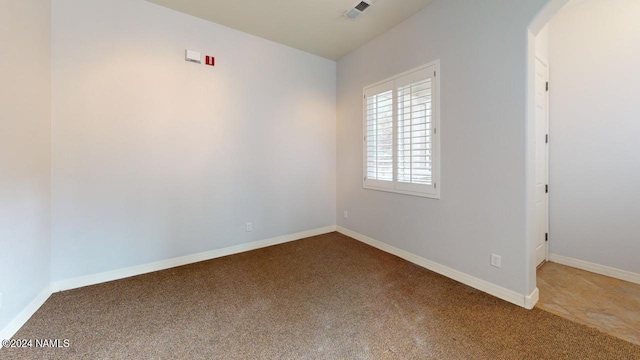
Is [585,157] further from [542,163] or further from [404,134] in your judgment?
[404,134]

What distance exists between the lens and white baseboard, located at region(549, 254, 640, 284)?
248 centimetres

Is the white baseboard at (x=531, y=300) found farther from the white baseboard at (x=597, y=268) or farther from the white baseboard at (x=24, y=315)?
the white baseboard at (x=24, y=315)

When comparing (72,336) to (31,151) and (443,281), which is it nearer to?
(31,151)

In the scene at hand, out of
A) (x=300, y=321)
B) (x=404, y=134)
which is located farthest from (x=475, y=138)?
(x=300, y=321)

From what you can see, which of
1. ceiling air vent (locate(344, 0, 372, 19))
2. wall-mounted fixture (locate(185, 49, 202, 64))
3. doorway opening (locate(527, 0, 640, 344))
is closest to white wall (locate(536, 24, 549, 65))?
doorway opening (locate(527, 0, 640, 344))

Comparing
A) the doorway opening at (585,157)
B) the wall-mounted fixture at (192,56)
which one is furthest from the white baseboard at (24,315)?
the doorway opening at (585,157)

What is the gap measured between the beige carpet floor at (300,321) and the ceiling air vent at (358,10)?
299 centimetres

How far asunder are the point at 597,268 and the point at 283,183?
3885mm

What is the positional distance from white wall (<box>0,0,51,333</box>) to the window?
349 centimetres

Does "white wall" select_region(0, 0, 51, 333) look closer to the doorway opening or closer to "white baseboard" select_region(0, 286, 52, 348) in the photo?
"white baseboard" select_region(0, 286, 52, 348)

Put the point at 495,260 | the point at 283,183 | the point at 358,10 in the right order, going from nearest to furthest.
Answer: the point at 495,260
the point at 358,10
the point at 283,183

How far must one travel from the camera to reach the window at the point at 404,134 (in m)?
2.79

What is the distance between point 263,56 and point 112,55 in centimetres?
173

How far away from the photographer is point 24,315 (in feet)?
6.23
